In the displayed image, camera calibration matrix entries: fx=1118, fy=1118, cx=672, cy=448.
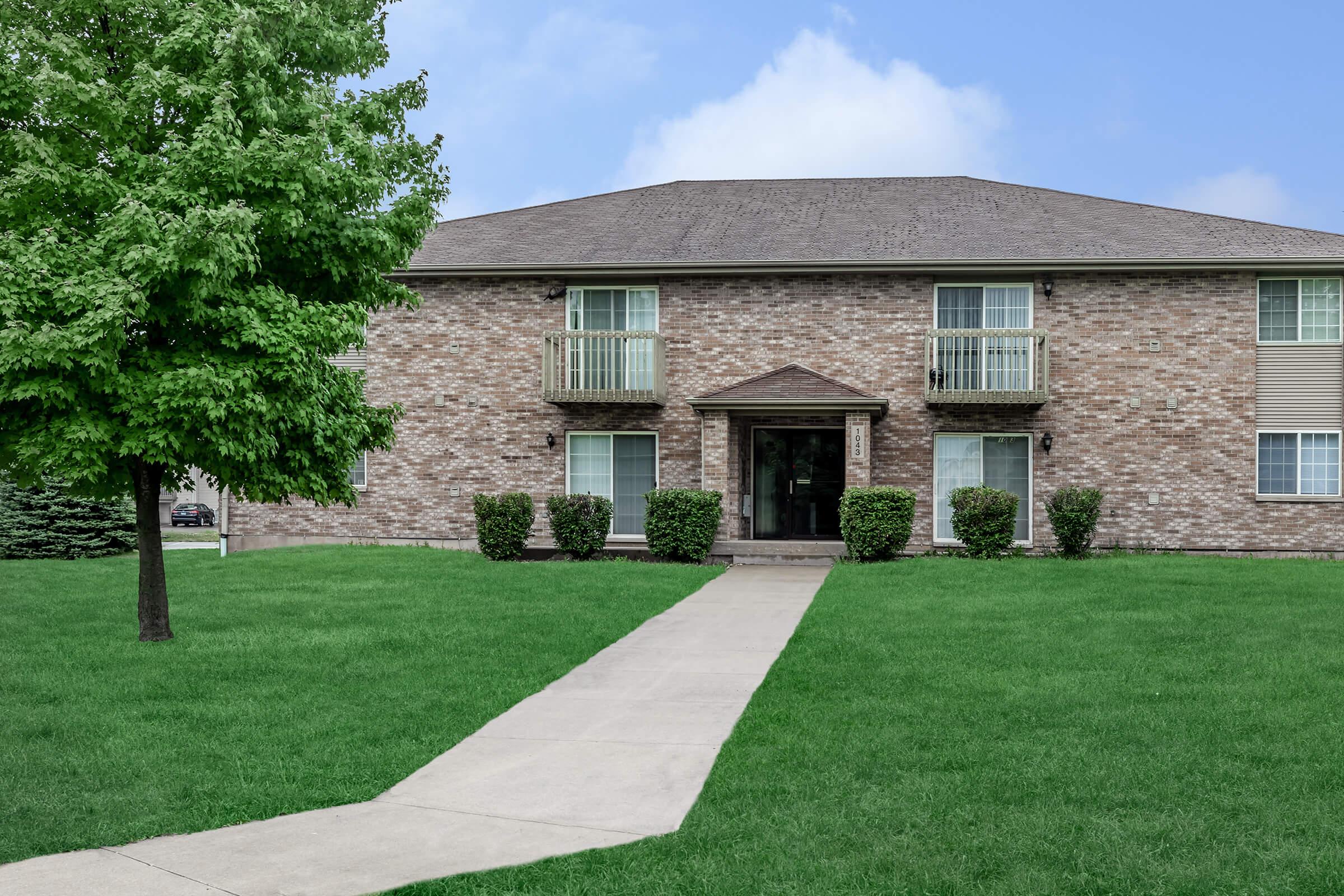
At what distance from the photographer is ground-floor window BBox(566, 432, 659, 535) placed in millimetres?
20844

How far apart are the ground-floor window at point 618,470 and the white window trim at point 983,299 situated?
556 cm

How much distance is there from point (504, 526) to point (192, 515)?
31602 millimetres

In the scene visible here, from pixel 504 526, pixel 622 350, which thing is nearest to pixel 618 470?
pixel 622 350

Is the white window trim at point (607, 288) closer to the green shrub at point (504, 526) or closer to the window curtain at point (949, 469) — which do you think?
the green shrub at point (504, 526)

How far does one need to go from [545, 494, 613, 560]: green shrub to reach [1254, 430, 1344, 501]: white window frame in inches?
450

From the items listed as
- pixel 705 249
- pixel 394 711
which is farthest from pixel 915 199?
pixel 394 711

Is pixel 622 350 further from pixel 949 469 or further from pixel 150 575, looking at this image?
pixel 150 575

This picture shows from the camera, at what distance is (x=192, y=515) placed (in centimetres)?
4588

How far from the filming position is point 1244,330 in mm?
19562

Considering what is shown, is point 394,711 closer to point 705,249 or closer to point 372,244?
point 372,244

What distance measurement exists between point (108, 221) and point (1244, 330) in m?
17.9

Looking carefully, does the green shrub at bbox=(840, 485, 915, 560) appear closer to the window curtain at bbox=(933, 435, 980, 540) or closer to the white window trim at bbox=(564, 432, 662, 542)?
the window curtain at bbox=(933, 435, 980, 540)

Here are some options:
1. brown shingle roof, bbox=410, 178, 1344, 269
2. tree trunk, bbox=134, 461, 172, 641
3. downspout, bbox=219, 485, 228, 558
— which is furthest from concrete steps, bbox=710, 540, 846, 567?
tree trunk, bbox=134, 461, 172, 641

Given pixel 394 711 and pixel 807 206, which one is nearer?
pixel 394 711
